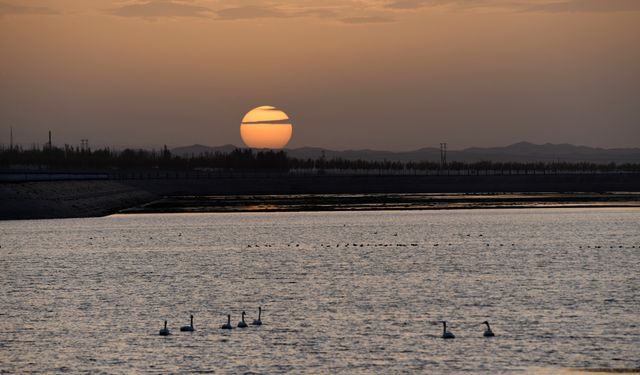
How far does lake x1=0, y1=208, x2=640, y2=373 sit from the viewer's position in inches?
1294

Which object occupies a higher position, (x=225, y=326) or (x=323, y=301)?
(x=225, y=326)

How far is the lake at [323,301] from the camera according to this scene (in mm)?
32875

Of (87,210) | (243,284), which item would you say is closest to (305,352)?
(243,284)

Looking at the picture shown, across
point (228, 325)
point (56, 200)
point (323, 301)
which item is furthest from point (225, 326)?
point (56, 200)

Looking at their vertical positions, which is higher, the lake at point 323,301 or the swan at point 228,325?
the swan at point 228,325

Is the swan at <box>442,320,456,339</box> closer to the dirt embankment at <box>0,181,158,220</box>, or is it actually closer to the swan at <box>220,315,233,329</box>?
the swan at <box>220,315,233,329</box>

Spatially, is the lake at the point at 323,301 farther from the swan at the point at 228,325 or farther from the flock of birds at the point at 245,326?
the swan at the point at 228,325

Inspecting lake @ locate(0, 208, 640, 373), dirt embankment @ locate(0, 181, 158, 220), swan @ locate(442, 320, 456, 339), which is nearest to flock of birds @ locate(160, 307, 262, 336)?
lake @ locate(0, 208, 640, 373)

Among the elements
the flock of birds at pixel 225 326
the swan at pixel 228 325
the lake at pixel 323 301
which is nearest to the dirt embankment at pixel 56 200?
the lake at pixel 323 301

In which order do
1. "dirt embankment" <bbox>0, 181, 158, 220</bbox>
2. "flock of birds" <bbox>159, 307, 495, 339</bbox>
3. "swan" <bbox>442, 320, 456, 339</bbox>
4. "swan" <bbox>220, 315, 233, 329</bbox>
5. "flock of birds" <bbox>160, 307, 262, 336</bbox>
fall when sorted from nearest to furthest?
1. "swan" <bbox>442, 320, 456, 339</bbox>
2. "flock of birds" <bbox>159, 307, 495, 339</bbox>
3. "flock of birds" <bbox>160, 307, 262, 336</bbox>
4. "swan" <bbox>220, 315, 233, 329</bbox>
5. "dirt embankment" <bbox>0, 181, 158, 220</bbox>

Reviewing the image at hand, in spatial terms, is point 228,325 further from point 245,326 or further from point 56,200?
point 56,200

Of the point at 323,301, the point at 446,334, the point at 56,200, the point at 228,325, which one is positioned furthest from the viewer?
the point at 56,200

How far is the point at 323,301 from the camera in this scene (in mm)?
46344

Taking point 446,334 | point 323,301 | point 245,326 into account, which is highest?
point 446,334
